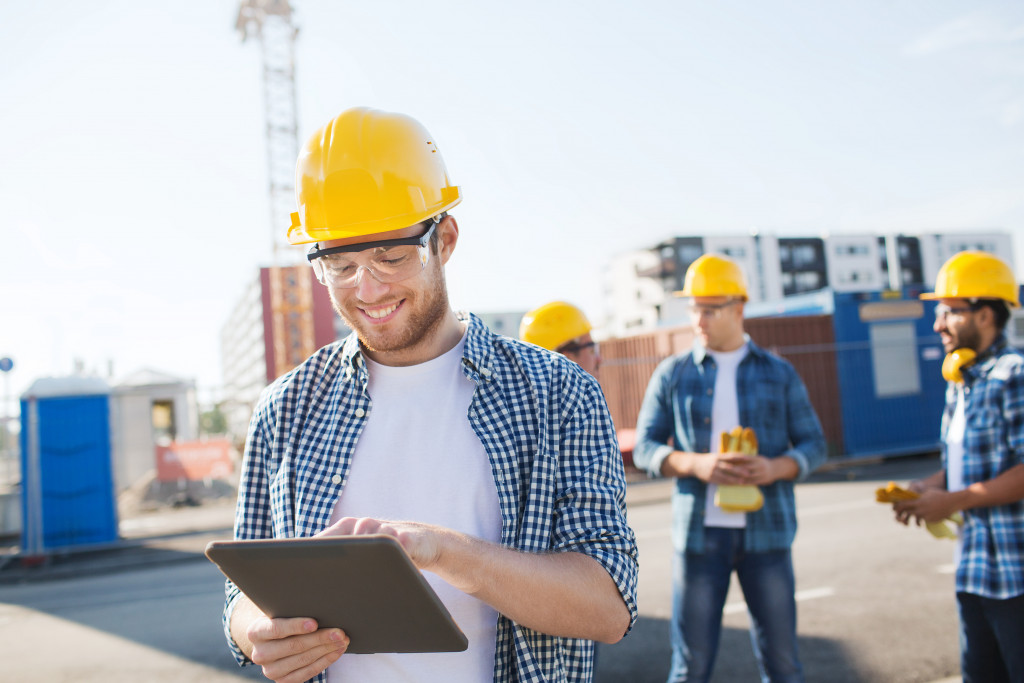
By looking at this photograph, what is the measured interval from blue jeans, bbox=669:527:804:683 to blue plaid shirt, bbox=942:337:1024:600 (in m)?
0.69

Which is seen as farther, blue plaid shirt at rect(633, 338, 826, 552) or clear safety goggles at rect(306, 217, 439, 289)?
blue plaid shirt at rect(633, 338, 826, 552)

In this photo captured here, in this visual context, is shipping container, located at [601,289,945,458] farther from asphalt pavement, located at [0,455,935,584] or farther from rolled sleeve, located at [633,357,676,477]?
rolled sleeve, located at [633,357,676,477]

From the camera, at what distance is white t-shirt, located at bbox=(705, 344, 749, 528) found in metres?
3.35

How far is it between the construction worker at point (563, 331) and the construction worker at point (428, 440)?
6.76 ft

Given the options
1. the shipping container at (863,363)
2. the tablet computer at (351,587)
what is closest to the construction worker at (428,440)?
the tablet computer at (351,587)

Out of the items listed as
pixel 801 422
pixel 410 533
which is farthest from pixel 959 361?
pixel 410 533

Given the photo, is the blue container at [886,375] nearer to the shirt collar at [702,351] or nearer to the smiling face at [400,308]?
the shirt collar at [702,351]

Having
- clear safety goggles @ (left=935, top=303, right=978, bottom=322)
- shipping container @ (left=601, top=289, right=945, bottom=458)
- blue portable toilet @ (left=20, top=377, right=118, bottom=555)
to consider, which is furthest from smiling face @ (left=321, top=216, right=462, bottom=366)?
shipping container @ (left=601, top=289, right=945, bottom=458)

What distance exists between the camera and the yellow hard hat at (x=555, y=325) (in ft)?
12.3

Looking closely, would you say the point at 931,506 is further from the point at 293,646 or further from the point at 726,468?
the point at 293,646

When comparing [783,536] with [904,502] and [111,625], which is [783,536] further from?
[111,625]

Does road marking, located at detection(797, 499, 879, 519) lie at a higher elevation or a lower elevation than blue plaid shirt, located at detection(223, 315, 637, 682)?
lower

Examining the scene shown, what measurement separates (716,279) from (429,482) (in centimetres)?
248

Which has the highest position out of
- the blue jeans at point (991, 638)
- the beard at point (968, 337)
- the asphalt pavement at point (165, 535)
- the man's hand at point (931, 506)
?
the beard at point (968, 337)
